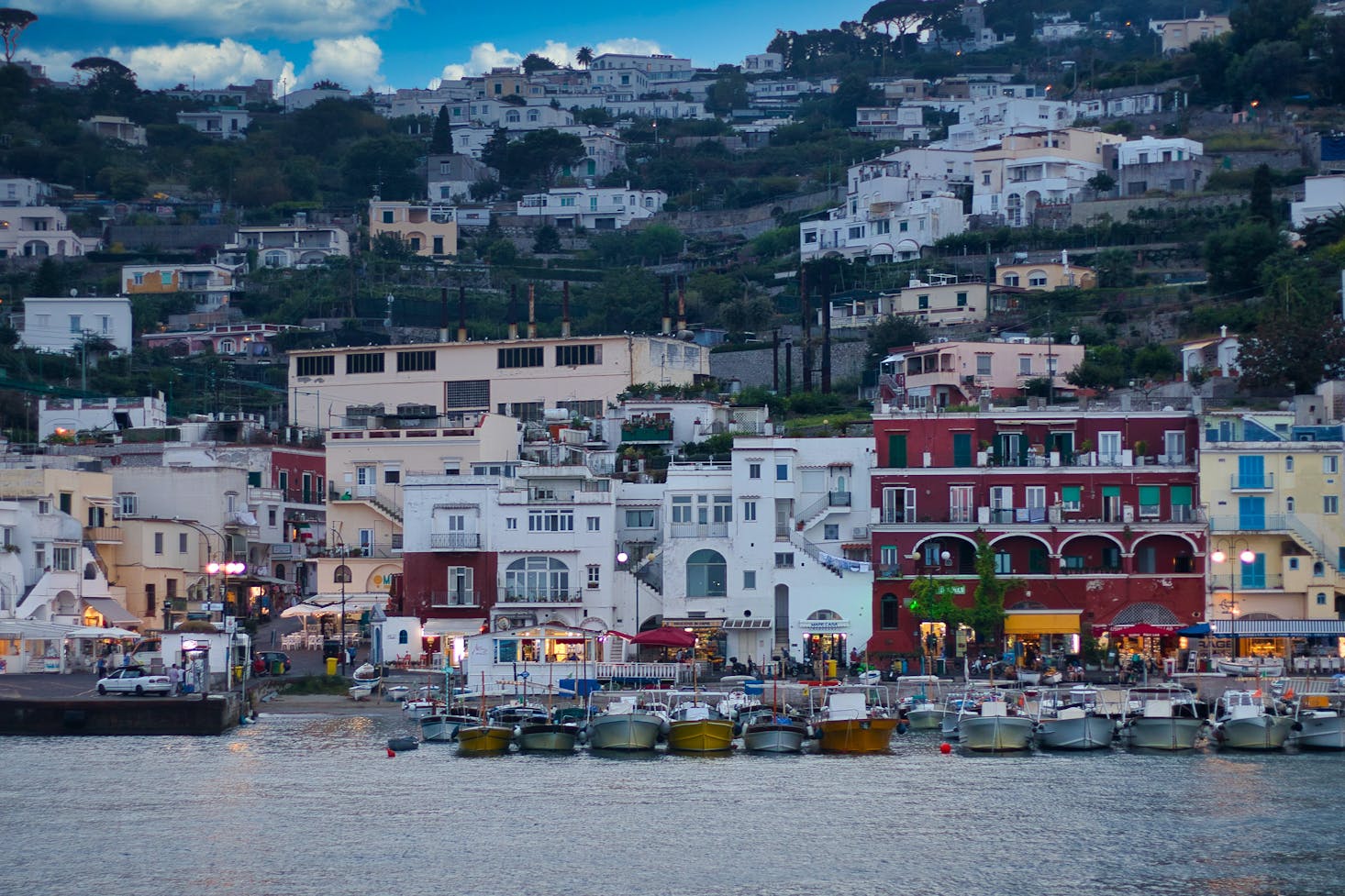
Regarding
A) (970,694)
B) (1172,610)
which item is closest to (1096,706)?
(970,694)

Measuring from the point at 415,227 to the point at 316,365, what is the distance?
2179 inches

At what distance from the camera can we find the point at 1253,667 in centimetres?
7312

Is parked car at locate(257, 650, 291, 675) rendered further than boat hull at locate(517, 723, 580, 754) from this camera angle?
Yes

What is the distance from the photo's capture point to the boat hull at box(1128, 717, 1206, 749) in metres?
65.2

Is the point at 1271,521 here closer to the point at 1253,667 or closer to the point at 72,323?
the point at 1253,667

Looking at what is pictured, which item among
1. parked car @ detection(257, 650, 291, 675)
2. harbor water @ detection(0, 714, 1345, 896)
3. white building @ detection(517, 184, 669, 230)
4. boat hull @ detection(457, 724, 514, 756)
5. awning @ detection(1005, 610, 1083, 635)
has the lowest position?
harbor water @ detection(0, 714, 1345, 896)

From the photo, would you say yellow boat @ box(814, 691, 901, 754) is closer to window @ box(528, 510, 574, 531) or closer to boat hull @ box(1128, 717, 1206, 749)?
boat hull @ box(1128, 717, 1206, 749)

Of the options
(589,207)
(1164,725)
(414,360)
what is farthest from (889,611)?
(589,207)

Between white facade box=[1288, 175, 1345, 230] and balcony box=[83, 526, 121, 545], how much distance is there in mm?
62042

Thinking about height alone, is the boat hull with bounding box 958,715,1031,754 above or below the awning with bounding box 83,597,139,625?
below

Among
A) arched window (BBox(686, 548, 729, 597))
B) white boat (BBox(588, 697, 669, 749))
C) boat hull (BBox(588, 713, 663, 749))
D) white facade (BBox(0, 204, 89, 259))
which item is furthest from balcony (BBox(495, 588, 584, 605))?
white facade (BBox(0, 204, 89, 259))

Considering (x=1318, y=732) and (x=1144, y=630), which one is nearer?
(x=1318, y=732)

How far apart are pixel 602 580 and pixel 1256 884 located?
3603cm

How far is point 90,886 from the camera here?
46.8 meters
